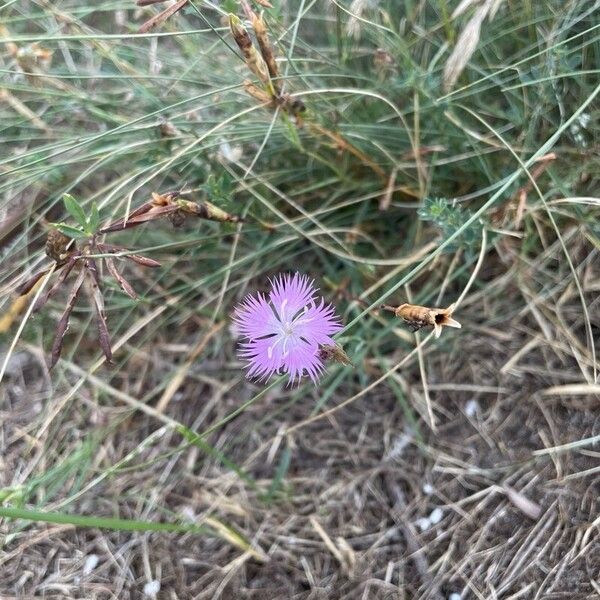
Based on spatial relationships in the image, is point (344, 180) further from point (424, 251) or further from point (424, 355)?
point (424, 355)

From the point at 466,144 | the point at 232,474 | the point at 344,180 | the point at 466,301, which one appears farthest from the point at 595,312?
the point at 232,474

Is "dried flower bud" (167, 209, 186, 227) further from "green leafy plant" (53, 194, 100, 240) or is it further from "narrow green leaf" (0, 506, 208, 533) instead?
"narrow green leaf" (0, 506, 208, 533)

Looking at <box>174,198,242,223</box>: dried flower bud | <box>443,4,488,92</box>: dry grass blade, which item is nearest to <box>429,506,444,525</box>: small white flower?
<box>174,198,242,223</box>: dried flower bud

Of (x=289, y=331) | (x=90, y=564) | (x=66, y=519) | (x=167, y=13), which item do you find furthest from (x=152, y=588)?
(x=167, y=13)

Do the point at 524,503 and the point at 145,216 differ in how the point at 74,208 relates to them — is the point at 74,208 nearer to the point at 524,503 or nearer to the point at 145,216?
the point at 145,216

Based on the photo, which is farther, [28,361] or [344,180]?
[28,361]

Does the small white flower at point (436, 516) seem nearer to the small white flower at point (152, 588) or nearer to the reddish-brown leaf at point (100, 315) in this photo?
the small white flower at point (152, 588)
